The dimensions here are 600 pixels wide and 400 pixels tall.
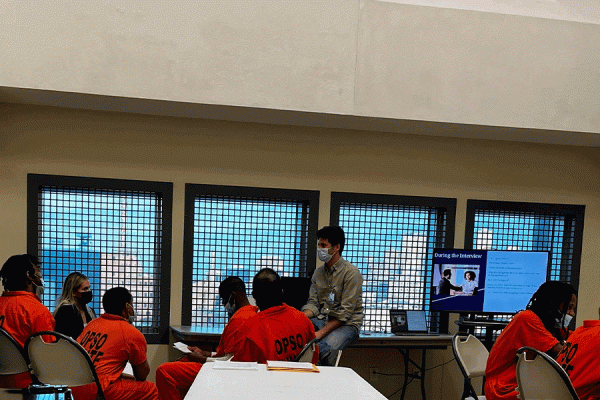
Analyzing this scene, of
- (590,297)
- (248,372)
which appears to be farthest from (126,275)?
(590,297)

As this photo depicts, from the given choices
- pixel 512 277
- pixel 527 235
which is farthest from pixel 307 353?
pixel 527 235

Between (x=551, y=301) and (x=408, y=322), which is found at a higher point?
(x=551, y=301)

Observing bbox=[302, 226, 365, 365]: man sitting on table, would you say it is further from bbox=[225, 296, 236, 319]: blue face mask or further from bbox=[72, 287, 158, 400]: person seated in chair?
bbox=[72, 287, 158, 400]: person seated in chair

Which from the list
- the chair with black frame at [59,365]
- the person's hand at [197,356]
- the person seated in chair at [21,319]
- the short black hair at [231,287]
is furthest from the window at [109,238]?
the chair with black frame at [59,365]

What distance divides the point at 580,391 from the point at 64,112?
13.7ft

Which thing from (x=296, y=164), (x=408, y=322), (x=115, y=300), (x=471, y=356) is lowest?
(x=408, y=322)

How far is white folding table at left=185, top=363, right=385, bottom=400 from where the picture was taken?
2.14m

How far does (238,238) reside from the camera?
5039 mm

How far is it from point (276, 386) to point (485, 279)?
319 cm

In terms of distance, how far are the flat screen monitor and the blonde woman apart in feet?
9.40

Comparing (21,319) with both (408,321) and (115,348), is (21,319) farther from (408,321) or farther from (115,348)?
(408,321)

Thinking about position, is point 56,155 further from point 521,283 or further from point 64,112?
point 521,283

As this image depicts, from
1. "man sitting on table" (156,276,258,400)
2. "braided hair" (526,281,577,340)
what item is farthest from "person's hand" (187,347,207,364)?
"braided hair" (526,281,577,340)

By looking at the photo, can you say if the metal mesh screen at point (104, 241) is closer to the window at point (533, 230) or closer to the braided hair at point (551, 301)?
the window at point (533, 230)
